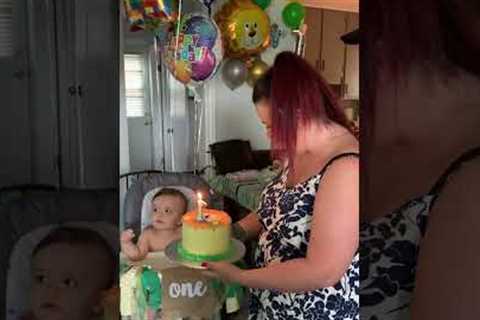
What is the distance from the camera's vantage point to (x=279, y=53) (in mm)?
729

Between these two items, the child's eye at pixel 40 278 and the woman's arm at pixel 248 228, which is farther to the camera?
the woman's arm at pixel 248 228

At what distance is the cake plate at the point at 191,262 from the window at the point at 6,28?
309 mm

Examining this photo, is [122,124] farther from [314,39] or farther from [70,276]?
[314,39]

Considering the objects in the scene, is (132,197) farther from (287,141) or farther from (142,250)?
(287,141)

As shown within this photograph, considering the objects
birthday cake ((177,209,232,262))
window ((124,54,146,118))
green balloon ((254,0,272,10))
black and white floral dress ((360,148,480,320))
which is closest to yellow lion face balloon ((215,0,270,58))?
green balloon ((254,0,272,10))

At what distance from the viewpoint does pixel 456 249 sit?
750 millimetres

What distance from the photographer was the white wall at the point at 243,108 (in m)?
0.69

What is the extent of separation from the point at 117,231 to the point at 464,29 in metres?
0.54

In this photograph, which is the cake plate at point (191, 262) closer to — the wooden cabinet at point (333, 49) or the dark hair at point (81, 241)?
the dark hair at point (81, 241)

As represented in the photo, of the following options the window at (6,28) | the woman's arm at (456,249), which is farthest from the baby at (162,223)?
the woman's arm at (456,249)

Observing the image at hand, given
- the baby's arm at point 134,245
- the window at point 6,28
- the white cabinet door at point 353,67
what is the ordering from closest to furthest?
1. the window at point 6,28
2. the baby's arm at point 134,245
3. the white cabinet door at point 353,67

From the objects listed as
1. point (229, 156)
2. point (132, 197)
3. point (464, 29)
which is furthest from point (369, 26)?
point (132, 197)

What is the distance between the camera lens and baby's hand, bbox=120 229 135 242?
66cm

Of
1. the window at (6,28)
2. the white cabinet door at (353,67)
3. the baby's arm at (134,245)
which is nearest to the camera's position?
the window at (6,28)
